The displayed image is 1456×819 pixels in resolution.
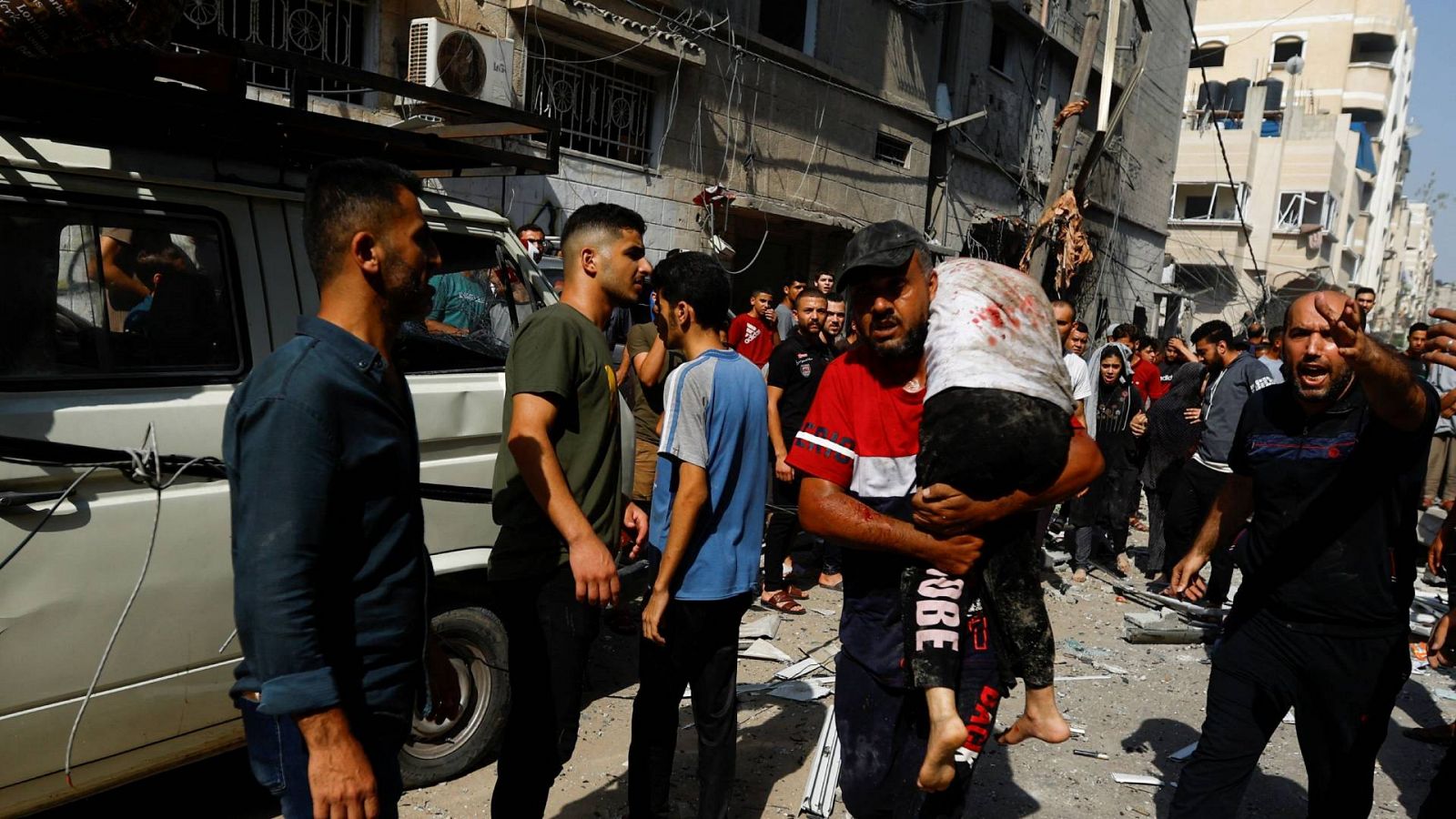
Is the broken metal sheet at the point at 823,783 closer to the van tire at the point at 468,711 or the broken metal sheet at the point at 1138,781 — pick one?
the van tire at the point at 468,711

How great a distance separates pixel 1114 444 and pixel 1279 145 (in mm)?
36323

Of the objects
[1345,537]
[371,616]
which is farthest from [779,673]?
[371,616]

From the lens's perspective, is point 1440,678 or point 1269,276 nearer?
point 1440,678

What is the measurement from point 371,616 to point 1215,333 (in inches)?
300

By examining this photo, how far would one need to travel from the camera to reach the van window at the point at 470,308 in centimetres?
373

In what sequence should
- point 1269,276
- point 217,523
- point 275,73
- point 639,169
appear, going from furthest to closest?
point 1269,276
point 639,169
point 275,73
point 217,523

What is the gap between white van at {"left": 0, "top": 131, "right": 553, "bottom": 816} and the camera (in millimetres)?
2588

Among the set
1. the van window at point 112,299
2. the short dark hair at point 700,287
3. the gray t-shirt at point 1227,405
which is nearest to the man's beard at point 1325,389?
the short dark hair at point 700,287

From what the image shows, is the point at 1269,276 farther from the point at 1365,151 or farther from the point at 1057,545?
the point at 1057,545

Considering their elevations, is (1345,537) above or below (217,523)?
above

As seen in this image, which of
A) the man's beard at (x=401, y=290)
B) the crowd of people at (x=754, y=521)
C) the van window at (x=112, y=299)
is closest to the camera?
the crowd of people at (x=754, y=521)

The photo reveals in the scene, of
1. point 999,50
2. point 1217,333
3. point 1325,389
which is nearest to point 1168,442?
point 1217,333

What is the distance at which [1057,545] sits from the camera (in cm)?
902

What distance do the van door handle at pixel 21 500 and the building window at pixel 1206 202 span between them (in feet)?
125
